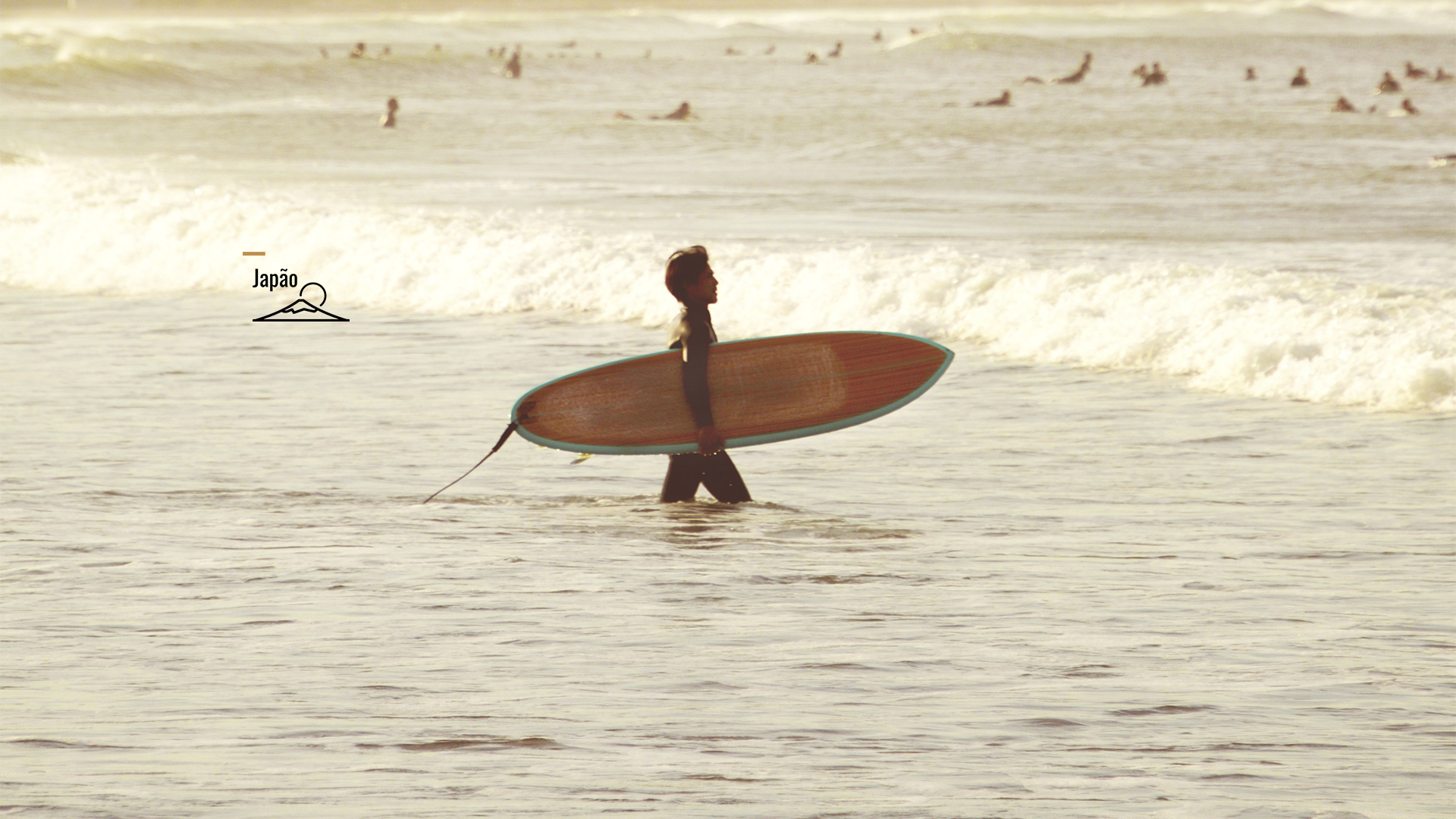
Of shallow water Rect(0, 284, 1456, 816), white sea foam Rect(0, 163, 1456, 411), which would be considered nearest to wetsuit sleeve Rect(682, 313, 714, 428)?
shallow water Rect(0, 284, 1456, 816)

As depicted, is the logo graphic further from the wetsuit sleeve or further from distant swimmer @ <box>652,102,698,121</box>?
distant swimmer @ <box>652,102,698,121</box>

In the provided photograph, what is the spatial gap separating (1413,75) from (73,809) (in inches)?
2558

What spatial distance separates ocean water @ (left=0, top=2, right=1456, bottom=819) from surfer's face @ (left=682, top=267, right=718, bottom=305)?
1016mm

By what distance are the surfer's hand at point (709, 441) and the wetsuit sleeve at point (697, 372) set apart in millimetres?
29

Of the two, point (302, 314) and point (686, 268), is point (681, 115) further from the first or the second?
point (686, 268)

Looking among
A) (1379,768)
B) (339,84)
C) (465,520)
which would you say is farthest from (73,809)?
(339,84)

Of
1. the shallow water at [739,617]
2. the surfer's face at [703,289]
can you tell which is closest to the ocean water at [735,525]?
the shallow water at [739,617]

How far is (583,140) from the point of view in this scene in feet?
126

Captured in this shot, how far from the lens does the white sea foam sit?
11.8 metres

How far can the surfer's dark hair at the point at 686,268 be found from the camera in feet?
25.6

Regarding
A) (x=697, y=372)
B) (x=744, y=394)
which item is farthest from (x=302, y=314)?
(x=697, y=372)

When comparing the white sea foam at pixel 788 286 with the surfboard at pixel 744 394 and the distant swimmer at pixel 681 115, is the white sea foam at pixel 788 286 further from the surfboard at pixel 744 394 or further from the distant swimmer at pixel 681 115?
the distant swimmer at pixel 681 115

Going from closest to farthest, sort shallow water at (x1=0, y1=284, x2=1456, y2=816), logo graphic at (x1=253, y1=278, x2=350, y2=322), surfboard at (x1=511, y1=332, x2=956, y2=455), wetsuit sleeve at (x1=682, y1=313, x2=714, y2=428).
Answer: shallow water at (x1=0, y1=284, x2=1456, y2=816), wetsuit sleeve at (x1=682, y1=313, x2=714, y2=428), surfboard at (x1=511, y1=332, x2=956, y2=455), logo graphic at (x1=253, y1=278, x2=350, y2=322)

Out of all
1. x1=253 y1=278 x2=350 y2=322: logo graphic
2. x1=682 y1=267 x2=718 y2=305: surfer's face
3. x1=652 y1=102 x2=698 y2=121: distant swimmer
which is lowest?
x1=253 y1=278 x2=350 y2=322: logo graphic
